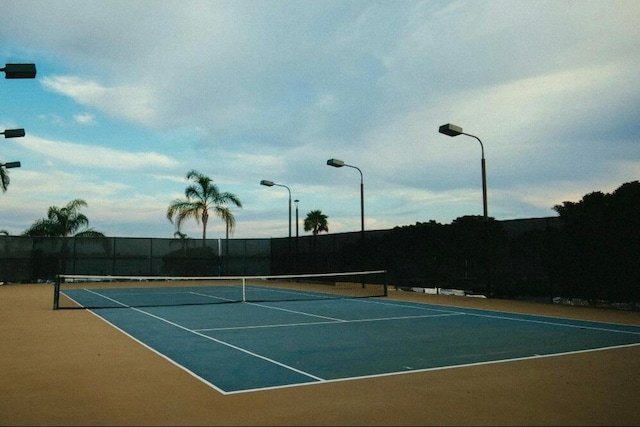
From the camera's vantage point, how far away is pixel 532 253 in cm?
2045

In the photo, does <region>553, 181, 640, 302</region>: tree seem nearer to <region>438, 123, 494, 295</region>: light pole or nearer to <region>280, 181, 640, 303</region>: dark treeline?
<region>280, 181, 640, 303</region>: dark treeline

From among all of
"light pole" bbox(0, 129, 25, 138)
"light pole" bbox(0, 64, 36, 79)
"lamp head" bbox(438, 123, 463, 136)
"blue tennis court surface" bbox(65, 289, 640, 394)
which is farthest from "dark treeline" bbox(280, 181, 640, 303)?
"light pole" bbox(0, 129, 25, 138)

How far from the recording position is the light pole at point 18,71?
1125 cm

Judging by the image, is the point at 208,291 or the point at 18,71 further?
the point at 208,291

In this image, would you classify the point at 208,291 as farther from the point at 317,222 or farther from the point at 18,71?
the point at 317,222

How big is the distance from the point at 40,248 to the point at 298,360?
32.2 metres

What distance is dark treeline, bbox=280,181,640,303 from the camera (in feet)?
55.2

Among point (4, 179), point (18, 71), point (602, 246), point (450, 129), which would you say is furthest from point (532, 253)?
point (4, 179)

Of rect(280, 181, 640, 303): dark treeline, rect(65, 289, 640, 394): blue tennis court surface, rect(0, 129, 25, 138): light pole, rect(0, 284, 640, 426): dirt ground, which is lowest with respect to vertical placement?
rect(0, 284, 640, 426): dirt ground

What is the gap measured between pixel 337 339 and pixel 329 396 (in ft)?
14.2

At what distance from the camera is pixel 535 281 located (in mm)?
20219

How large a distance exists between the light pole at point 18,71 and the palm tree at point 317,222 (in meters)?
53.7

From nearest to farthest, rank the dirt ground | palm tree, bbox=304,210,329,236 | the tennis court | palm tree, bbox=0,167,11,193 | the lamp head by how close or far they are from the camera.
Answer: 1. the dirt ground
2. the tennis court
3. the lamp head
4. palm tree, bbox=0,167,11,193
5. palm tree, bbox=304,210,329,236

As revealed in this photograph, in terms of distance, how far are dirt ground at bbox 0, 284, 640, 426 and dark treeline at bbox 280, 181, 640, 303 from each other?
347 inches
